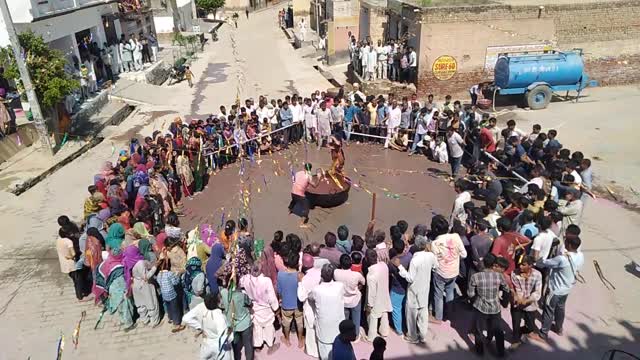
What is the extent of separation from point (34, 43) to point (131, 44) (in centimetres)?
1095

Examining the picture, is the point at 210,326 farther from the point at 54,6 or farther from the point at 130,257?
the point at 54,6

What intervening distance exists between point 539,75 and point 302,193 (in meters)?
11.4

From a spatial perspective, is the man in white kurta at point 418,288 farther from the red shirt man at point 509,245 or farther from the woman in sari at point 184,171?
the woman in sari at point 184,171

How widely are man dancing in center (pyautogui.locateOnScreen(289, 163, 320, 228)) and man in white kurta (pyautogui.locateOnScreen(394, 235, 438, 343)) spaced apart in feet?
12.0

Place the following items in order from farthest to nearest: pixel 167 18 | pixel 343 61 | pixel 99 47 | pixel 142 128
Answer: pixel 167 18, pixel 343 61, pixel 99 47, pixel 142 128

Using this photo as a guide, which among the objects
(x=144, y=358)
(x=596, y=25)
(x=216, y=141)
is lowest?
(x=144, y=358)

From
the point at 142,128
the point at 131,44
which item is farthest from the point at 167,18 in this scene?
the point at 142,128

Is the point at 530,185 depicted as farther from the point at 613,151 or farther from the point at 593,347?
the point at 613,151

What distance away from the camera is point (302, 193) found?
1021 centimetres

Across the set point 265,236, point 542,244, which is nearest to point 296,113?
point 265,236

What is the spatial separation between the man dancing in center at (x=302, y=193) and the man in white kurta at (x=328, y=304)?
3942 mm

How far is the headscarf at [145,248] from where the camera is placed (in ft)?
23.7

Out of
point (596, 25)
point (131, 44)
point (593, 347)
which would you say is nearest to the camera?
point (593, 347)

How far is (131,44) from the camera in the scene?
81.0 ft
